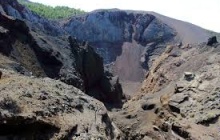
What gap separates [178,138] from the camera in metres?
16.8

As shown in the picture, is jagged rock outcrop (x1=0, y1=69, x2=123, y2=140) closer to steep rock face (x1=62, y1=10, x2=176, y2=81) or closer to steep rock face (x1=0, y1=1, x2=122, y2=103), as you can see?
steep rock face (x1=0, y1=1, x2=122, y2=103)

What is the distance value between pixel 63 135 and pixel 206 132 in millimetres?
8886

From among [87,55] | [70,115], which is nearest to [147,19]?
[87,55]

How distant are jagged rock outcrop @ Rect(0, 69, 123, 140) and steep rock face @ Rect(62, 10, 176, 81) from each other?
4918 centimetres

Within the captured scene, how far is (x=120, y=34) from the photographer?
67.4 meters

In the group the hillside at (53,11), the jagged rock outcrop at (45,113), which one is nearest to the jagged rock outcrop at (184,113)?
the jagged rock outcrop at (45,113)

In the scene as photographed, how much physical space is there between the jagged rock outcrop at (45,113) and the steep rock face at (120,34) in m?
49.2

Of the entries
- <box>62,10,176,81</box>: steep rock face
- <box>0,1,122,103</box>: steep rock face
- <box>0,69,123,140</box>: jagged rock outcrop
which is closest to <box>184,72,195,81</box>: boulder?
<box>0,1,122,103</box>: steep rock face

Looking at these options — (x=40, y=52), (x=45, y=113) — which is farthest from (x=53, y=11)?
(x=45, y=113)

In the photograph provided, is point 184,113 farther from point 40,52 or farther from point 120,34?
point 120,34

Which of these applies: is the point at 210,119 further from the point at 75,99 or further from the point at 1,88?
the point at 1,88

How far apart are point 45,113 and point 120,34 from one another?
56.8 m

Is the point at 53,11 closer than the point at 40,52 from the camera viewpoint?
No

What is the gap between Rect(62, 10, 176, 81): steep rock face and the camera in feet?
210
